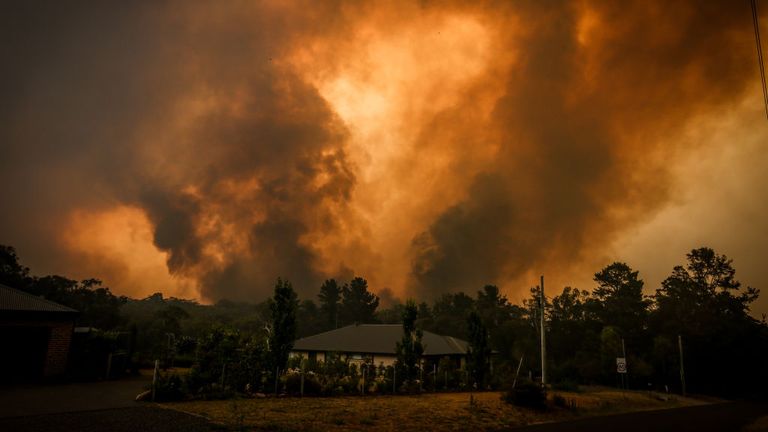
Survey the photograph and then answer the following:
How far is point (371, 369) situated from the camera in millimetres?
42125

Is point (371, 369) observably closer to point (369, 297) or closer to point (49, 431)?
point (49, 431)

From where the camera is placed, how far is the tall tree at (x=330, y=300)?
388 ft

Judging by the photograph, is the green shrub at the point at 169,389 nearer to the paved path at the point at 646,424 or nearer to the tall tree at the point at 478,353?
the paved path at the point at 646,424

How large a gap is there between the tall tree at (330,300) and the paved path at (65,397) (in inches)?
3644

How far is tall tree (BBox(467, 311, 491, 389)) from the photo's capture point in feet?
123

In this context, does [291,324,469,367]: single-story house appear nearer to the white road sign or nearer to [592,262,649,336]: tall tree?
the white road sign

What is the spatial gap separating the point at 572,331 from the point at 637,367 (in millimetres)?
21471

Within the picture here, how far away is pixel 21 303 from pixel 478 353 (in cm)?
3413

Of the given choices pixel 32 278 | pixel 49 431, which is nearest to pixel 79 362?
pixel 49 431

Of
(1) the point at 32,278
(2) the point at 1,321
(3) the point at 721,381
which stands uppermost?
(1) the point at 32,278

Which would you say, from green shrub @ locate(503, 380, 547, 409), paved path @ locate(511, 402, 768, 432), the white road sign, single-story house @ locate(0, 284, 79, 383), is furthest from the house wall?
the white road sign

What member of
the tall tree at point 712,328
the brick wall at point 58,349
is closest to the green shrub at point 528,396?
the brick wall at point 58,349

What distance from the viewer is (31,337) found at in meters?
28.8

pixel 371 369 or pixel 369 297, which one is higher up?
pixel 369 297
